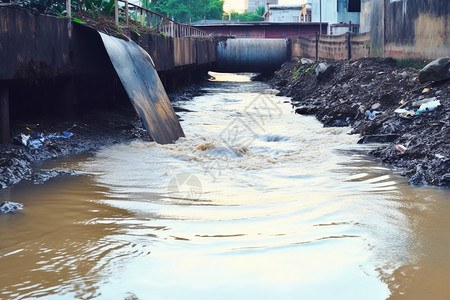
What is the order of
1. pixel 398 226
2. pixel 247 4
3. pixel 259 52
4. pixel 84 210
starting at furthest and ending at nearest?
1. pixel 247 4
2. pixel 259 52
3. pixel 84 210
4. pixel 398 226

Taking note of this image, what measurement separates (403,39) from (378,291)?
38.4 ft

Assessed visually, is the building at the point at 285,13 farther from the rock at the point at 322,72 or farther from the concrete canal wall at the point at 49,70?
the concrete canal wall at the point at 49,70

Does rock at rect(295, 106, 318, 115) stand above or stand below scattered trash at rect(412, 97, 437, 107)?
below

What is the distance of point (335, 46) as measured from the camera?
68.1ft

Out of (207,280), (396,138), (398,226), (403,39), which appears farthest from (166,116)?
(403,39)

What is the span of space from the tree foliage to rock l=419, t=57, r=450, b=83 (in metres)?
64.0

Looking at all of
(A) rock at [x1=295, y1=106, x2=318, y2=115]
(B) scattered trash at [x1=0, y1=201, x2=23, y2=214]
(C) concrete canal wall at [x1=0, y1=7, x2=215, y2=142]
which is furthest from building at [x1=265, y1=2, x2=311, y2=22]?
(B) scattered trash at [x1=0, y1=201, x2=23, y2=214]

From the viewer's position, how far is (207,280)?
135 inches

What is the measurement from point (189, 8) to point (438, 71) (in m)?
70.4

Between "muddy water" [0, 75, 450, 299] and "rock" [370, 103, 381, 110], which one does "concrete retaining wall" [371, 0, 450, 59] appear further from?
"muddy water" [0, 75, 450, 299]

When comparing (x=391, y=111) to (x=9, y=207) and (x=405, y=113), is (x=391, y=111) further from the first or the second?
(x=9, y=207)

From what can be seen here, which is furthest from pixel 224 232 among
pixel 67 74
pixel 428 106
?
pixel 428 106

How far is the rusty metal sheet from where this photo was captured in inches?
332

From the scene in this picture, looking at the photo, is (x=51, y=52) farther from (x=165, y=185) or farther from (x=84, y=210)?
(x=84, y=210)
